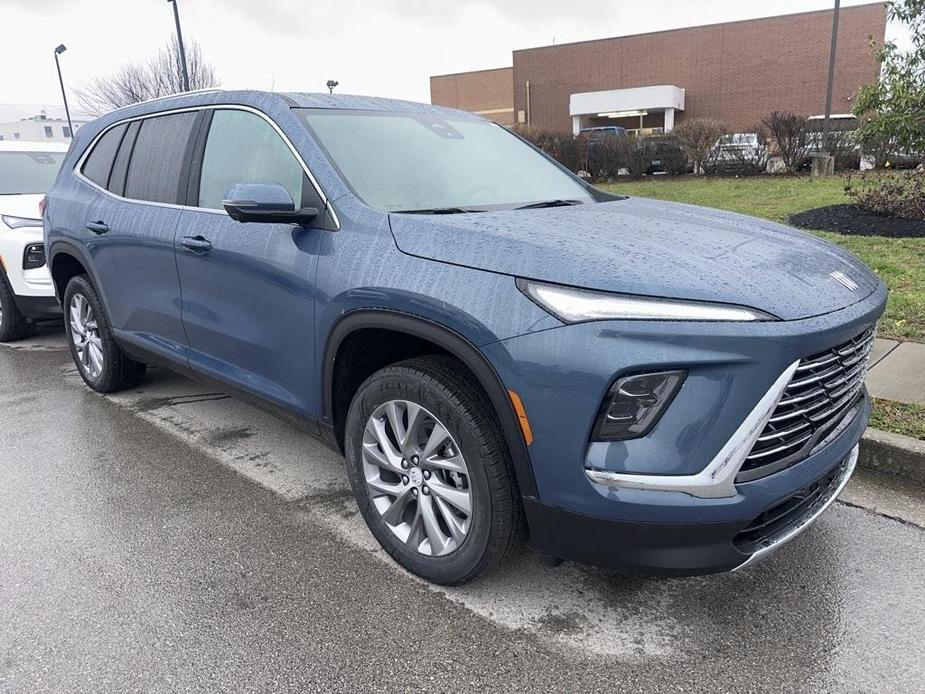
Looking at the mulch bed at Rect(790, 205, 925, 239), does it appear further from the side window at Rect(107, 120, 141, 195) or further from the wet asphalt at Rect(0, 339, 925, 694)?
the side window at Rect(107, 120, 141, 195)

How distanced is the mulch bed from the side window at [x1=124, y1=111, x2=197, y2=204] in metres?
7.30

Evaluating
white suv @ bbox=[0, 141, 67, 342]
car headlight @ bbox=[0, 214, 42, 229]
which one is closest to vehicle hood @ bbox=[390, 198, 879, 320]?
white suv @ bbox=[0, 141, 67, 342]

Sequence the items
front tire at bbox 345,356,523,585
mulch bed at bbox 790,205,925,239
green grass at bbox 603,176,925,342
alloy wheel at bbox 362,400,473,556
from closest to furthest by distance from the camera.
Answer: front tire at bbox 345,356,523,585
alloy wheel at bbox 362,400,473,556
green grass at bbox 603,176,925,342
mulch bed at bbox 790,205,925,239

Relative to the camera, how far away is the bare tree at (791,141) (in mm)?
16328

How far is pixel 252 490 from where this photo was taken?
3.50m

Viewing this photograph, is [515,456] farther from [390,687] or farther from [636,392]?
[390,687]

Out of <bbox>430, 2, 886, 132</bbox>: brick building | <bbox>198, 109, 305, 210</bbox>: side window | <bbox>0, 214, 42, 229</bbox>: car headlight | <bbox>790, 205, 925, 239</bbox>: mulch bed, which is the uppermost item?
<bbox>430, 2, 886, 132</bbox>: brick building

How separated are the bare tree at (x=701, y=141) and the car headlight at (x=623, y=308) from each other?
16636 millimetres

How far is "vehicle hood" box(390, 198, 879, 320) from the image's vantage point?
6.79 ft

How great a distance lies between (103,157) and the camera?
4.50 metres

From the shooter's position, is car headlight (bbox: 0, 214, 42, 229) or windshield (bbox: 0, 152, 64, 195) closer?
car headlight (bbox: 0, 214, 42, 229)

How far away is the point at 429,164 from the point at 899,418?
265cm

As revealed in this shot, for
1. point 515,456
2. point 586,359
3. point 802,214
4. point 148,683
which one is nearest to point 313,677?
point 148,683

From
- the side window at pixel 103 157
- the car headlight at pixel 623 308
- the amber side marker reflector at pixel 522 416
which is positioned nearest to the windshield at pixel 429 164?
the car headlight at pixel 623 308
